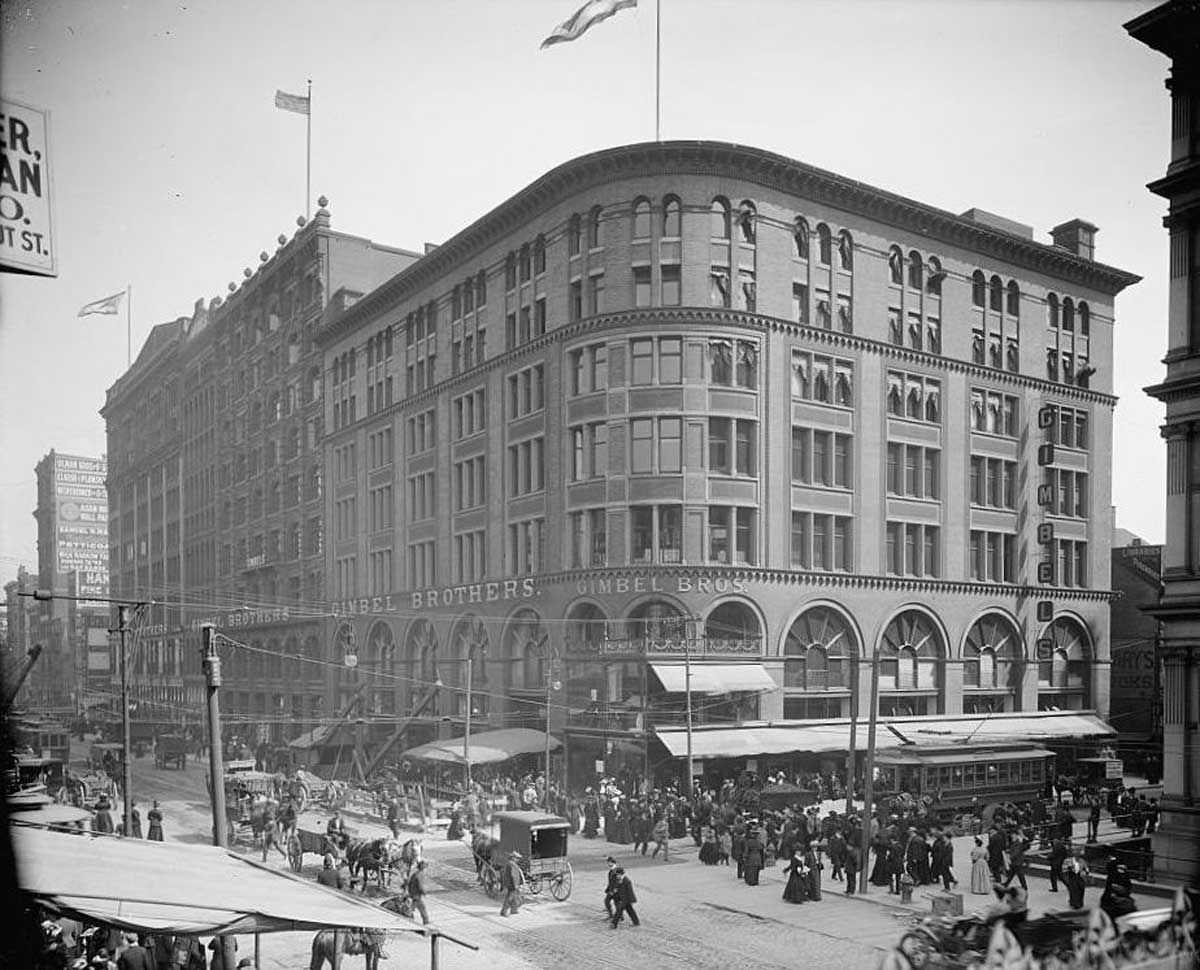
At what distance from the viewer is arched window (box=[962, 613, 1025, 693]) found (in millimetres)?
42656

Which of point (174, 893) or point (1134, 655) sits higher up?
point (174, 893)

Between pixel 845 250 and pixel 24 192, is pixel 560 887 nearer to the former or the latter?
pixel 24 192

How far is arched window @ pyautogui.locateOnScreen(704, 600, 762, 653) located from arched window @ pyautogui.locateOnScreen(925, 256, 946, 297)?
14.5 m

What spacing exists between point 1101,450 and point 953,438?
5754 millimetres

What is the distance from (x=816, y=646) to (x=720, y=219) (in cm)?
1730

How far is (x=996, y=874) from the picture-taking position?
26.4 meters

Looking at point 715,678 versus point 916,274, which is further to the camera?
point 916,274

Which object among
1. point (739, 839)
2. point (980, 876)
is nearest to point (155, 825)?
point (739, 839)

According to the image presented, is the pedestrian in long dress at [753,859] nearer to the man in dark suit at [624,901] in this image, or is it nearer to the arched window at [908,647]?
the man in dark suit at [624,901]

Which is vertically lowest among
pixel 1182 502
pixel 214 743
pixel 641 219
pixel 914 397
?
pixel 214 743

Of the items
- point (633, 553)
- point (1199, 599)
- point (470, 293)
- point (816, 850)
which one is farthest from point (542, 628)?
point (1199, 599)

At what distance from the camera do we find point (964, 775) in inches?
1458

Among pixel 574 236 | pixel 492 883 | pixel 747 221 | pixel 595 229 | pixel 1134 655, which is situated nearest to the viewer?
pixel 492 883

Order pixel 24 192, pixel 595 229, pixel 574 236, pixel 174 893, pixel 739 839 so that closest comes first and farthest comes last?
pixel 24 192 → pixel 174 893 → pixel 739 839 → pixel 595 229 → pixel 574 236
